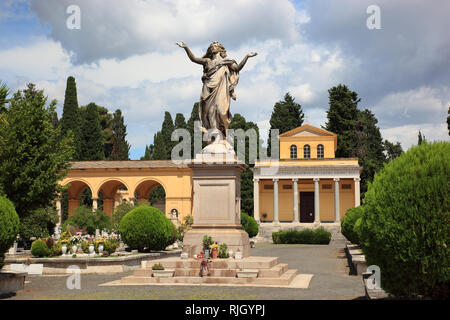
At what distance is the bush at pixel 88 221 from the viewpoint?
33594 millimetres

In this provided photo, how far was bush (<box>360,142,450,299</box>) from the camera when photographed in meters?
6.43

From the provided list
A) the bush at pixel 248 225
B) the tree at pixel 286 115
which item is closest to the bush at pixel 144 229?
the bush at pixel 248 225

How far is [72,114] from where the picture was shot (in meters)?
51.3

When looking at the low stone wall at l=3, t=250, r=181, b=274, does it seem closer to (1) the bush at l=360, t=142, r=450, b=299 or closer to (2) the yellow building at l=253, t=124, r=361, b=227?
(1) the bush at l=360, t=142, r=450, b=299

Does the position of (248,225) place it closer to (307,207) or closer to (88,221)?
(88,221)

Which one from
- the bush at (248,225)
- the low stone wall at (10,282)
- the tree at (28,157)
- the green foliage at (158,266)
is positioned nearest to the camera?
the low stone wall at (10,282)

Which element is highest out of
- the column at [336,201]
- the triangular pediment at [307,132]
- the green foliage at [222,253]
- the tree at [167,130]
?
the tree at [167,130]

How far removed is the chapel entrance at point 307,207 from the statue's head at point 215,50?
4426 centimetres

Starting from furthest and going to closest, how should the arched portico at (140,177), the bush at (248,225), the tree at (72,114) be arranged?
the tree at (72,114) < the arched portico at (140,177) < the bush at (248,225)

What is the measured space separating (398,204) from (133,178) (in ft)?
136

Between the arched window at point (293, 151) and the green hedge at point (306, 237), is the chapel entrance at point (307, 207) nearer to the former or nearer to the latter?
the arched window at point (293, 151)

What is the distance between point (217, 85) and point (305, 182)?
144 feet
